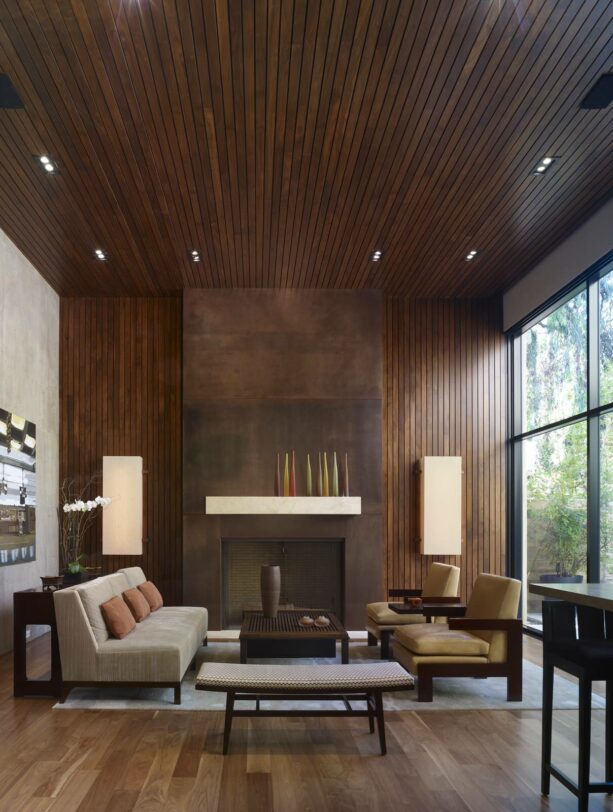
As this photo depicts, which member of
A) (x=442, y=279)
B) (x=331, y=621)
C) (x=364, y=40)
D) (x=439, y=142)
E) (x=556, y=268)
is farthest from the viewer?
(x=442, y=279)

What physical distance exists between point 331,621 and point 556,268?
166 inches

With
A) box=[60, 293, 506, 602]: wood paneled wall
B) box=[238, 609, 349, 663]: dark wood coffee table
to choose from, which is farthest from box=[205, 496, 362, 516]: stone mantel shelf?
box=[238, 609, 349, 663]: dark wood coffee table

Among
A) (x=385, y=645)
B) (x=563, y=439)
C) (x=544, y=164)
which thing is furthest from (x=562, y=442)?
(x=544, y=164)

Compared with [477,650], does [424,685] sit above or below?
below

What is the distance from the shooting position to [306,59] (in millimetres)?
4836

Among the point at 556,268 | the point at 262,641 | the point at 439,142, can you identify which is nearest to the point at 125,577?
the point at 262,641

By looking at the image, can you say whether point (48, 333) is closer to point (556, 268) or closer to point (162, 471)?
point (162, 471)

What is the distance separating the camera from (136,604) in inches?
267

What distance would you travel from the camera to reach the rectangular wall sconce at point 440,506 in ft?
31.7

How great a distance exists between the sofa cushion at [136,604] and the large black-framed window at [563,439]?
3.70 meters

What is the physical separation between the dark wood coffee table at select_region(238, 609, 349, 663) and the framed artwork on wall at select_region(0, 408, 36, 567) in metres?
2.34

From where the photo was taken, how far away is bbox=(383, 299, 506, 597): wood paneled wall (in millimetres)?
9953

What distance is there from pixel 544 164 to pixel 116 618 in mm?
4692

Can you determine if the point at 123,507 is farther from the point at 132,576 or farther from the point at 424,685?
the point at 424,685
